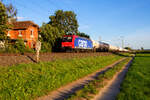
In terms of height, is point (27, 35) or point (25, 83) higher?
point (27, 35)

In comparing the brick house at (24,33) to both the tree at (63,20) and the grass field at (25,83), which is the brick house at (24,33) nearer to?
the tree at (63,20)

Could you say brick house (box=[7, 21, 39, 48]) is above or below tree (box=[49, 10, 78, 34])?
below

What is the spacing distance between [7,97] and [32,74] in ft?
7.73

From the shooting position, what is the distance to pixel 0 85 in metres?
4.97

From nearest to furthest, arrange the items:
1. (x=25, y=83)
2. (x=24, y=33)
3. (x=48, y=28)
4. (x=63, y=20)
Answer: (x=25, y=83)
(x=48, y=28)
(x=24, y=33)
(x=63, y=20)

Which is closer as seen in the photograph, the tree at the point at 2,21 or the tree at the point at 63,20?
the tree at the point at 2,21

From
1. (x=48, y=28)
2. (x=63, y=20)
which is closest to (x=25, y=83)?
(x=48, y=28)

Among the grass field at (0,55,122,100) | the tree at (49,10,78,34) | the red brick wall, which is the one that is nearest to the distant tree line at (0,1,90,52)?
the tree at (49,10,78,34)

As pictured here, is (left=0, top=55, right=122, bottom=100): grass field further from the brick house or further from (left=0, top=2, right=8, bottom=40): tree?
the brick house

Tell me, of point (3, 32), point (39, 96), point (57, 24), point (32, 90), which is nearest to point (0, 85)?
point (32, 90)

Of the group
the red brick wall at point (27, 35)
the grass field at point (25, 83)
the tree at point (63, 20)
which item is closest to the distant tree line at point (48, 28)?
the tree at point (63, 20)

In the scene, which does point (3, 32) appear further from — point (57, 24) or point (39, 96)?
point (57, 24)

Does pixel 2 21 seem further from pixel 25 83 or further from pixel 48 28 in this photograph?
pixel 25 83

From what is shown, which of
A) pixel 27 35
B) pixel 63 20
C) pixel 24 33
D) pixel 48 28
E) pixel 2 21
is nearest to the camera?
pixel 2 21
